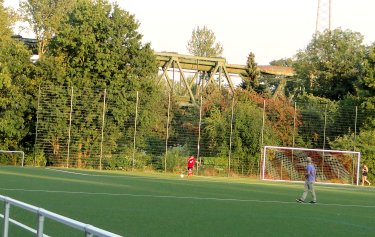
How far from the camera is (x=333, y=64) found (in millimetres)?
79125

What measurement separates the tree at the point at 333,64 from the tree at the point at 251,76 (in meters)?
5.78

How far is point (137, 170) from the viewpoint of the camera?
56625mm

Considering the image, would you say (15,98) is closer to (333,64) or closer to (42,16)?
(42,16)

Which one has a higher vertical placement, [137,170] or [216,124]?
[216,124]

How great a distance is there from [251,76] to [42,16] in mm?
24405

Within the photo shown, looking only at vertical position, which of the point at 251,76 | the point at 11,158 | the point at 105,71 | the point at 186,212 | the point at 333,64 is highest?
the point at 333,64

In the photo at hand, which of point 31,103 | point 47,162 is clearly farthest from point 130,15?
point 47,162

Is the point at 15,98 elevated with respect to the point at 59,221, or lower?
elevated

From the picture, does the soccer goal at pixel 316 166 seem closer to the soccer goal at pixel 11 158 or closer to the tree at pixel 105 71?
the tree at pixel 105 71

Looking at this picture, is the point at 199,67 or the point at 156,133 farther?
the point at 199,67

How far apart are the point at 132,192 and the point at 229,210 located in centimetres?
699

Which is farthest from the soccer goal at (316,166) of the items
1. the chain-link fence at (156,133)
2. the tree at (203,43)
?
the tree at (203,43)

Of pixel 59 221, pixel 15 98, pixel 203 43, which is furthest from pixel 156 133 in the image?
pixel 203 43

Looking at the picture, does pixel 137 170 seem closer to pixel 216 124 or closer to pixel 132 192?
pixel 216 124
